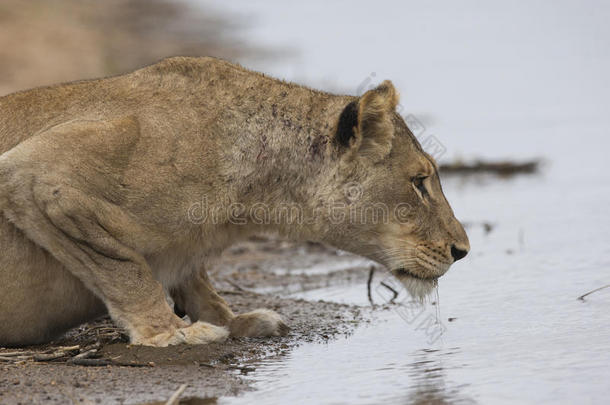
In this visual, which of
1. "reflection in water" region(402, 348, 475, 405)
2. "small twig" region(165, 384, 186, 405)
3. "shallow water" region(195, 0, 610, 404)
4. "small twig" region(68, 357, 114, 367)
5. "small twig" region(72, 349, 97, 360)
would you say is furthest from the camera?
"small twig" region(72, 349, 97, 360)

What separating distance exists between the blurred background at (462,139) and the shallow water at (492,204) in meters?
0.03

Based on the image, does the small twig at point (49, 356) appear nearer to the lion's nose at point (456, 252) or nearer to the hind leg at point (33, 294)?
the hind leg at point (33, 294)

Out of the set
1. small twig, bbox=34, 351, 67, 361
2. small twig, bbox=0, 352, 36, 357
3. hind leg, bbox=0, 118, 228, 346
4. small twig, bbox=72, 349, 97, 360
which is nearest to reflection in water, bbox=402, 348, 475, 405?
hind leg, bbox=0, 118, 228, 346

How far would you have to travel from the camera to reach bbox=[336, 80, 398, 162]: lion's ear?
751 centimetres

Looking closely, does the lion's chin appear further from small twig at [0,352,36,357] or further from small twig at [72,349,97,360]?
small twig at [0,352,36,357]

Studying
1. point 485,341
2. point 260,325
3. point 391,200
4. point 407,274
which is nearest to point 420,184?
point 391,200

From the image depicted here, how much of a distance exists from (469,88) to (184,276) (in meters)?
15.8

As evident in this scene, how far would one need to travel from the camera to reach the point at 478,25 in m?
30.9

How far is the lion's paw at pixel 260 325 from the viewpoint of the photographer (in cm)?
784

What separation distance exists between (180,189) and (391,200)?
156cm

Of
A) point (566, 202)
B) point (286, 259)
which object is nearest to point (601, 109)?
point (566, 202)

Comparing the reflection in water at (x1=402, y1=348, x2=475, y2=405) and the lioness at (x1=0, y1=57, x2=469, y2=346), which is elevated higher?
the lioness at (x1=0, y1=57, x2=469, y2=346)

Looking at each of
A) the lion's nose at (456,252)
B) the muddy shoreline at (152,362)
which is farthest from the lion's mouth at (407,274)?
the muddy shoreline at (152,362)

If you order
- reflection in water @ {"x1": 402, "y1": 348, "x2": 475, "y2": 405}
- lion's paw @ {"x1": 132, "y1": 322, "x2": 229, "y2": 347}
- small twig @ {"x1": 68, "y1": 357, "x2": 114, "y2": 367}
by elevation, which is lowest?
reflection in water @ {"x1": 402, "y1": 348, "x2": 475, "y2": 405}
